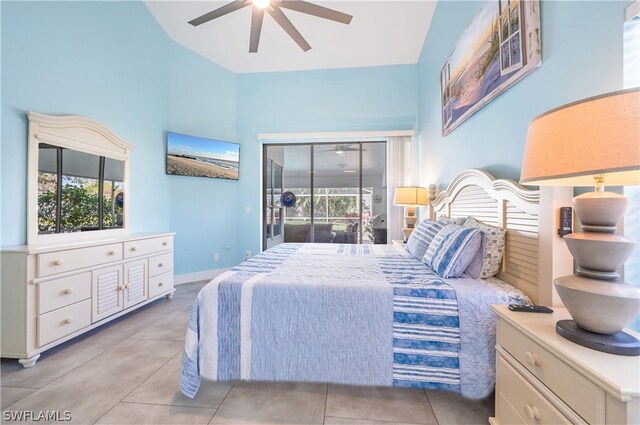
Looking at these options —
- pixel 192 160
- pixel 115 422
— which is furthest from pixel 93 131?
pixel 115 422

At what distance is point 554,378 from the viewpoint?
32.9 inches

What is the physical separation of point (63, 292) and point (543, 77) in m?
3.39

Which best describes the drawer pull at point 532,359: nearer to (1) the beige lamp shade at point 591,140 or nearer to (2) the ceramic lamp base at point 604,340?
(2) the ceramic lamp base at point 604,340

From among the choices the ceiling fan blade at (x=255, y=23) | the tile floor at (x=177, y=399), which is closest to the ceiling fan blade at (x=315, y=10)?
the ceiling fan blade at (x=255, y=23)

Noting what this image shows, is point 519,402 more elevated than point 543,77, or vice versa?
point 543,77

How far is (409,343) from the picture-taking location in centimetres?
133

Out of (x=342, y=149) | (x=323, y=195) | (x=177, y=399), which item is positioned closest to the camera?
(x=177, y=399)

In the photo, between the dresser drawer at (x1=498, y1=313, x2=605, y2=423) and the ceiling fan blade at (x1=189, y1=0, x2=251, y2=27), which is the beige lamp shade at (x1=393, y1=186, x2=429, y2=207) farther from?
the ceiling fan blade at (x1=189, y1=0, x2=251, y2=27)

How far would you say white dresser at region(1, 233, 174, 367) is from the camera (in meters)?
1.70

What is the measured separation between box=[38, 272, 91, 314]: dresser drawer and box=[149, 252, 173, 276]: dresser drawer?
67 cm

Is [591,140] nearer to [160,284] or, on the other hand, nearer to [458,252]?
[458,252]

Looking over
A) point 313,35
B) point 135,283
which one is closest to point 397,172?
point 313,35

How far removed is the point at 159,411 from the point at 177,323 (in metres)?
1.19

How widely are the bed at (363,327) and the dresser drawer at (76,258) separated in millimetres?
1303
